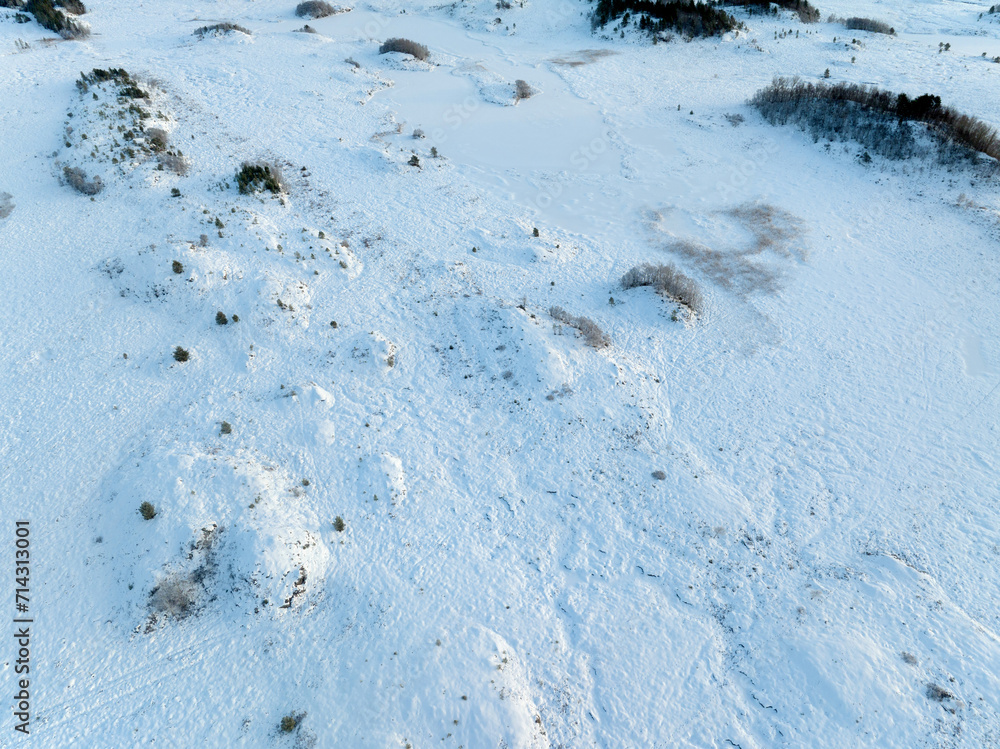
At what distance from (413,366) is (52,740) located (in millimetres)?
10450

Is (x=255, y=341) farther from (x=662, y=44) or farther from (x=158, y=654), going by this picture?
(x=662, y=44)

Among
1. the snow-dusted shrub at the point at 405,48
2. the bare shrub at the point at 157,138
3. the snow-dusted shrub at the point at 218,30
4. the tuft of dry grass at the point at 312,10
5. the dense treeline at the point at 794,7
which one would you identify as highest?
the dense treeline at the point at 794,7

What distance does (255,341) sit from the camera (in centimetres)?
1617

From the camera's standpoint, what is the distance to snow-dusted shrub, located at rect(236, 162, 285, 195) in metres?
21.4

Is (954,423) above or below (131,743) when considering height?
above

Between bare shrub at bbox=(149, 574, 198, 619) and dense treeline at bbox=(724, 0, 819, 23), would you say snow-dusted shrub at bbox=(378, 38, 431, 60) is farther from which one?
bare shrub at bbox=(149, 574, 198, 619)

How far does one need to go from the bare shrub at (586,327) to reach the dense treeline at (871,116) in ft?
59.8

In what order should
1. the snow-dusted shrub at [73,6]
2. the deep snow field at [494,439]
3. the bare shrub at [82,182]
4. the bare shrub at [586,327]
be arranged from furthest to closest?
the snow-dusted shrub at [73,6], the bare shrub at [82,182], the bare shrub at [586,327], the deep snow field at [494,439]

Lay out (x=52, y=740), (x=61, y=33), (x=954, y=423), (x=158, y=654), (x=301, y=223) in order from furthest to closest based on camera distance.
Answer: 1. (x=61, y=33)
2. (x=301, y=223)
3. (x=954, y=423)
4. (x=158, y=654)
5. (x=52, y=740)

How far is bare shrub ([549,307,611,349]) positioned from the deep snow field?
44cm

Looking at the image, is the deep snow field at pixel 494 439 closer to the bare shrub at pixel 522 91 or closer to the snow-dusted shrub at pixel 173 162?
the snow-dusted shrub at pixel 173 162

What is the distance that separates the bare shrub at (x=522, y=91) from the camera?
31141mm

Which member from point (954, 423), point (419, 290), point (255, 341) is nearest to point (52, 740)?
point (255, 341)

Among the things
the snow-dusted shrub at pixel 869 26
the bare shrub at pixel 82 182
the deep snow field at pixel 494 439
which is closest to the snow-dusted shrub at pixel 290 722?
the deep snow field at pixel 494 439
